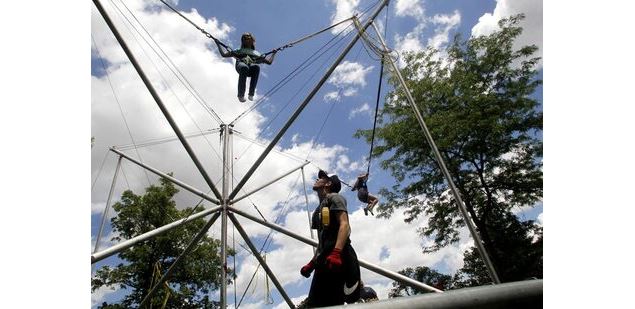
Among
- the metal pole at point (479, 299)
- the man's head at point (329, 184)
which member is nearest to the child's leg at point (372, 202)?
the man's head at point (329, 184)

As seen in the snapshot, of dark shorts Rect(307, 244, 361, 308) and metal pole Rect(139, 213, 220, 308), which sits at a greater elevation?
metal pole Rect(139, 213, 220, 308)

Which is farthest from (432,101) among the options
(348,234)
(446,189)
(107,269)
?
(107,269)

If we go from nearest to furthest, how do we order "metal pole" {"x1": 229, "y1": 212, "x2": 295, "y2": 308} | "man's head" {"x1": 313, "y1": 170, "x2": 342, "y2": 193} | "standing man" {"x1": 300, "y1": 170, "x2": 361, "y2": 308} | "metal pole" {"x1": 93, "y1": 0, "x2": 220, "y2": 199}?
"standing man" {"x1": 300, "y1": 170, "x2": 361, "y2": 308}
"man's head" {"x1": 313, "y1": 170, "x2": 342, "y2": 193}
"metal pole" {"x1": 93, "y1": 0, "x2": 220, "y2": 199}
"metal pole" {"x1": 229, "y1": 212, "x2": 295, "y2": 308}

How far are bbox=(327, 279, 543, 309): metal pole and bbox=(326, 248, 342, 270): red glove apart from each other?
64.9 inches

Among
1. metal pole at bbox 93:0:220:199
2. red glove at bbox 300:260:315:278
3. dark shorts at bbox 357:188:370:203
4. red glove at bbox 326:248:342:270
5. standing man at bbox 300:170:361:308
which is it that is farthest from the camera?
dark shorts at bbox 357:188:370:203

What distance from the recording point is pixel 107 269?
19219 millimetres

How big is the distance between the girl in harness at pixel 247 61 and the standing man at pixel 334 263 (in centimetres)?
616

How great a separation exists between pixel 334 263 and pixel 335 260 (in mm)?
24

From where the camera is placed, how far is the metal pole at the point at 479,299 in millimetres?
1183

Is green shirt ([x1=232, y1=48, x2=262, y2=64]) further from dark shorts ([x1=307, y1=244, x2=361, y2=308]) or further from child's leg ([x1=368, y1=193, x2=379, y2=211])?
dark shorts ([x1=307, y1=244, x2=361, y2=308])

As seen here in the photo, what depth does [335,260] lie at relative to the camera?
2.89m

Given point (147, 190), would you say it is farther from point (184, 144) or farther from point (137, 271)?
point (184, 144)

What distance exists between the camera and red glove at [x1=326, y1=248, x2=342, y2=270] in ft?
9.45

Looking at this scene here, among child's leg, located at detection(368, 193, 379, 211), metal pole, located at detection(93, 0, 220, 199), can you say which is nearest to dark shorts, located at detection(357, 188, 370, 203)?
child's leg, located at detection(368, 193, 379, 211)
